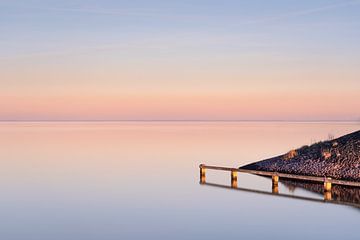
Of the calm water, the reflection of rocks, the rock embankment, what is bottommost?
the calm water

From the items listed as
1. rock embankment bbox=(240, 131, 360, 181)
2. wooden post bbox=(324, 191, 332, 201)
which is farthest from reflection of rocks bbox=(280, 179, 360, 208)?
rock embankment bbox=(240, 131, 360, 181)

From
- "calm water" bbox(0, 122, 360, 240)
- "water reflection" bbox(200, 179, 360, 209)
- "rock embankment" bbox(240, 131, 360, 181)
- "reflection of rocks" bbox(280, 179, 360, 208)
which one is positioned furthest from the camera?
"rock embankment" bbox(240, 131, 360, 181)

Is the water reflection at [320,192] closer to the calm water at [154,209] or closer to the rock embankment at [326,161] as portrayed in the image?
the calm water at [154,209]

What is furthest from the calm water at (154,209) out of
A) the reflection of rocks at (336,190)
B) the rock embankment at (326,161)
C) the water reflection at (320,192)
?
the rock embankment at (326,161)

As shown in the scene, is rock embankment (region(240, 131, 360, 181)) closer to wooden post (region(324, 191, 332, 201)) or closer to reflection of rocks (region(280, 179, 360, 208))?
reflection of rocks (region(280, 179, 360, 208))

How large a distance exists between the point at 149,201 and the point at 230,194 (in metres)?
6.46

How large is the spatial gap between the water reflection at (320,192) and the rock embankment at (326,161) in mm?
1713

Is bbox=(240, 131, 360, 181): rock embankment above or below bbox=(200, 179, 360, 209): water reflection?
above

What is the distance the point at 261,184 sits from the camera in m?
44.3

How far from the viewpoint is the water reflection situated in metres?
34.5

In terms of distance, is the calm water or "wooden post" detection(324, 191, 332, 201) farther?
"wooden post" detection(324, 191, 332, 201)

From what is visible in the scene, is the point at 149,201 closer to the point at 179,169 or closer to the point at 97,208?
the point at 97,208

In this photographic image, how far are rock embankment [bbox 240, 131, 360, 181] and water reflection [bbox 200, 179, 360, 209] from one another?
5.62ft

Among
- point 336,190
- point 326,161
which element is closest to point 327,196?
point 336,190
